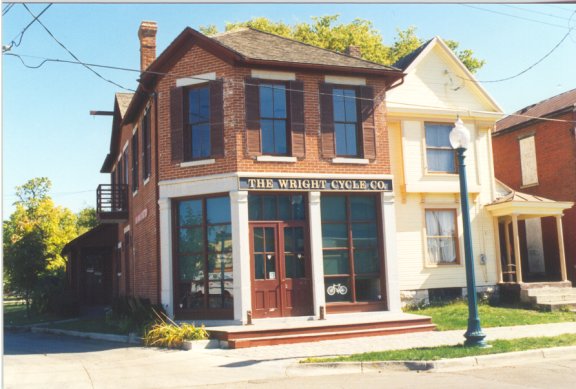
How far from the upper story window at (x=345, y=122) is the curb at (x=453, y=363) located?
23.8ft

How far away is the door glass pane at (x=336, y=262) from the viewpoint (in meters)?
16.0

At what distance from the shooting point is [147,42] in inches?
806

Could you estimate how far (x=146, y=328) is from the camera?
1469 cm

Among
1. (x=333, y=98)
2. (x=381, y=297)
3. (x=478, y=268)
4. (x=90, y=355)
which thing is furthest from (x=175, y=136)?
(x=478, y=268)

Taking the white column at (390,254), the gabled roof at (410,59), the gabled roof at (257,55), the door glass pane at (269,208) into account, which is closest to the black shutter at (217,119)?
the gabled roof at (257,55)

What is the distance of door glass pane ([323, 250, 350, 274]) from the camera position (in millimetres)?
15984

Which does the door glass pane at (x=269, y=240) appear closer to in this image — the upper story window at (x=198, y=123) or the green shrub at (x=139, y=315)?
the upper story window at (x=198, y=123)

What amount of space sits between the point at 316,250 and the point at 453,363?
612cm

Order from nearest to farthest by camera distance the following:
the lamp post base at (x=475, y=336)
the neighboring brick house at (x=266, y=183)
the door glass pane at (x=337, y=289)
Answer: the lamp post base at (x=475, y=336) < the neighboring brick house at (x=266, y=183) < the door glass pane at (x=337, y=289)

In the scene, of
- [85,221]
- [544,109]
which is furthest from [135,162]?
[85,221]

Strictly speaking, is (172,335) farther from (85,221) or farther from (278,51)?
(85,221)

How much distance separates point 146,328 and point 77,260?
16.8 m

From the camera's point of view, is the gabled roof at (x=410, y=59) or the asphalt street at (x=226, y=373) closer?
the asphalt street at (x=226, y=373)

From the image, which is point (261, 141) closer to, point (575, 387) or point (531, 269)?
point (575, 387)
